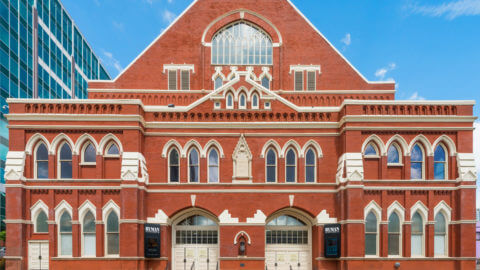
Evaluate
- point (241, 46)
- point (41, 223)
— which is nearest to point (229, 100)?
point (241, 46)

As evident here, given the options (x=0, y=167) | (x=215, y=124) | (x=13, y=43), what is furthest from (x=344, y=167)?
(x=13, y=43)

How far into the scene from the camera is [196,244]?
2167 centimetres

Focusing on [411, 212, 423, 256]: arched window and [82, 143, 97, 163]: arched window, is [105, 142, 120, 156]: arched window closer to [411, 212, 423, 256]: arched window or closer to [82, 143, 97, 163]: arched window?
[82, 143, 97, 163]: arched window

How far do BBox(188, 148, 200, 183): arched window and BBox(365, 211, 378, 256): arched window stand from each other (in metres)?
9.33

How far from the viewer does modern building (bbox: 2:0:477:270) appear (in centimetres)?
1978

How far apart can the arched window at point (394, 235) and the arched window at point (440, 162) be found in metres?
3.19

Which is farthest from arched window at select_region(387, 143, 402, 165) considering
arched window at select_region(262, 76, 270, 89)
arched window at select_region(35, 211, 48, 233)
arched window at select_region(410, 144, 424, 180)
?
arched window at select_region(35, 211, 48, 233)

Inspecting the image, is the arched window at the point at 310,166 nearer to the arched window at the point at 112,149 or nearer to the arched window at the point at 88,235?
the arched window at the point at 112,149

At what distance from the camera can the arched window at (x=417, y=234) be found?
20.3m

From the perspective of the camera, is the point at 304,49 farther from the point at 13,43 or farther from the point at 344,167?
the point at 13,43

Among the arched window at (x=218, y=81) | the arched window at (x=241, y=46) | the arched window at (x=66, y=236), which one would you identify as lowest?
the arched window at (x=66, y=236)

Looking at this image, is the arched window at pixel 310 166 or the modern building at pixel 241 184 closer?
the modern building at pixel 241 184

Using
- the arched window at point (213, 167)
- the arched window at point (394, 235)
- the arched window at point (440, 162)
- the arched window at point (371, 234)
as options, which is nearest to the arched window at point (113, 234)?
the arched window at point (213, 167)

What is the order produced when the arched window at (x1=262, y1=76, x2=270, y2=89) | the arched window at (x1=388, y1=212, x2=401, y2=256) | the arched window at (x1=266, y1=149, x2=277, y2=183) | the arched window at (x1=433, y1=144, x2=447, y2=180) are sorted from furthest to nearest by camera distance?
the arched window at (x1=262, y1=76, x2=270, y2=89), the arched window at (x1=266, y1=149, x2=277, y2=183), the arched window at (x1=433, y1=144, x2=447, y2=180), the arched window at (x1=388, y1=212, x2=401, y2=256)
